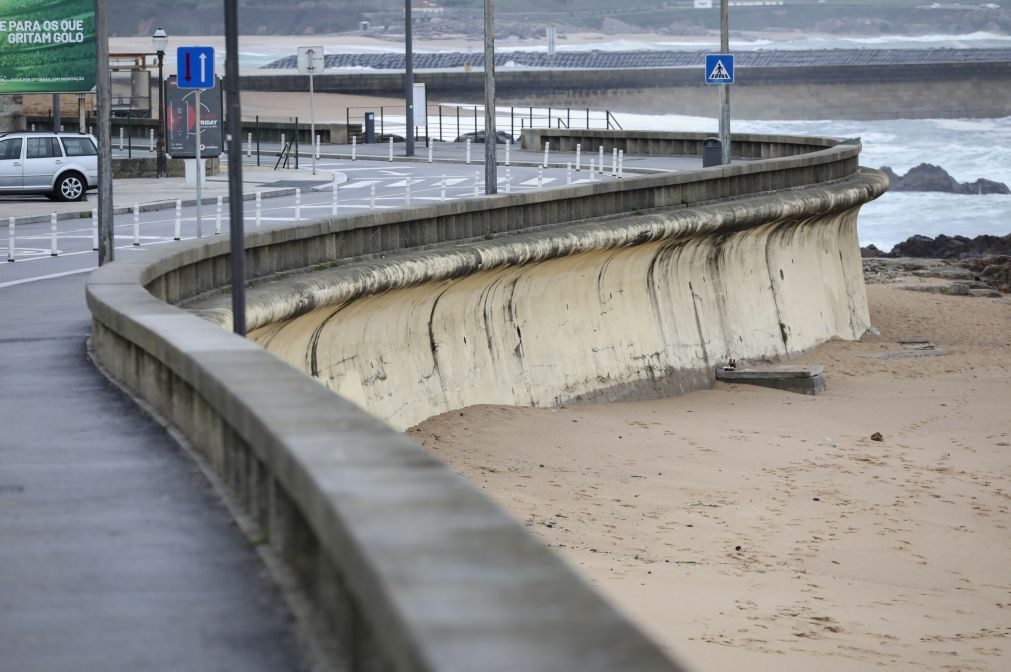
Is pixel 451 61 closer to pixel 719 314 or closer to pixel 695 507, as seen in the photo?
pixel 719 314

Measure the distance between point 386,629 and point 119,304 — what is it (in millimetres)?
7701

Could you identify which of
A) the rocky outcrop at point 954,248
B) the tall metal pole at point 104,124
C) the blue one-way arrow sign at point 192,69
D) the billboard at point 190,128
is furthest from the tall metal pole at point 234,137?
the rocky outcrop at point 954,248

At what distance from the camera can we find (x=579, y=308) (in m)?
22.0

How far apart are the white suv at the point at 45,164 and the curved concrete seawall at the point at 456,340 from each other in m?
15.6

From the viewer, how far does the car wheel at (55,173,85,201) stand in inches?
1442

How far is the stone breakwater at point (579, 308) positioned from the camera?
1662 centimetres

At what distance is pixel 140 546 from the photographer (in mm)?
A: 7145

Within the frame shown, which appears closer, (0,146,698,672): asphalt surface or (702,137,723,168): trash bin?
(0,146,698,672): asphalt surface

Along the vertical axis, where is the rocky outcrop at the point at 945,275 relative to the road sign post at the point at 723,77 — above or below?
below

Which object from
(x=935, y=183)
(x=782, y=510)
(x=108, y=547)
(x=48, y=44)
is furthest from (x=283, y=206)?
(x=935, y=183)

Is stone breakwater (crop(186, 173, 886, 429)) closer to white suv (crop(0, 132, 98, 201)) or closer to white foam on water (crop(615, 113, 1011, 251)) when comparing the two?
white suv (crop(0, 132, 98, 201))

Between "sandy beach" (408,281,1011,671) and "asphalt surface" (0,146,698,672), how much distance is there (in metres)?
3.47

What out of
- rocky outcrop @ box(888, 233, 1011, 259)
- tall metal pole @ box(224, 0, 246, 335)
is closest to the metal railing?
rocky outcrop @ box(888, 233, 1011, 259)

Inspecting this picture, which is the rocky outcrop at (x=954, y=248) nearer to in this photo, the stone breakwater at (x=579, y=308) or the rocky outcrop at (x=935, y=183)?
the stone breakwater at (x=579, y=308)
